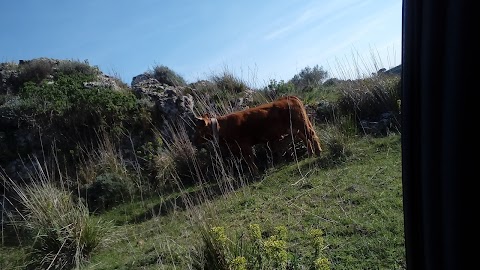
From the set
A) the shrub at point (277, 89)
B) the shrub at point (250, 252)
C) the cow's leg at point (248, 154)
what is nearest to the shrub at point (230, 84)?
the shrub at point (277, 89)

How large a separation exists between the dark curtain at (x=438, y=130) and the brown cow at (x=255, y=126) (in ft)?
27.5

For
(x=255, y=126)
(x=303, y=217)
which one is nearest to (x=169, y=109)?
(x=255, y=126)

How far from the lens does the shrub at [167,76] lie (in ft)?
56.7

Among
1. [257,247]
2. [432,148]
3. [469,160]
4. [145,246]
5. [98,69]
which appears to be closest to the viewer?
[469,160]

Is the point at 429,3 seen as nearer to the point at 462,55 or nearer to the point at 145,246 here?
the point at 462,55

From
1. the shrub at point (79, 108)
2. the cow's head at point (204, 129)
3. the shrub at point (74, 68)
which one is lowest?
the cow's head at point (204, 129)

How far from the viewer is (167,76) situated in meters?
17.6

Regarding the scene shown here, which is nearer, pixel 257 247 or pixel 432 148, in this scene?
pixel 432 148

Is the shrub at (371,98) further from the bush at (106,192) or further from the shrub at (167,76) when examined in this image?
the shrub at (167,76)

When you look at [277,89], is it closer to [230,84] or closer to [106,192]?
[230,84]

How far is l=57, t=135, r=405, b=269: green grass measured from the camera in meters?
4.64

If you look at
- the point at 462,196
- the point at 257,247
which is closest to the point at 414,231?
the point at 462,196

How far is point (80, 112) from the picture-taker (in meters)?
12.8

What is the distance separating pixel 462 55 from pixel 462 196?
0.38 meters
